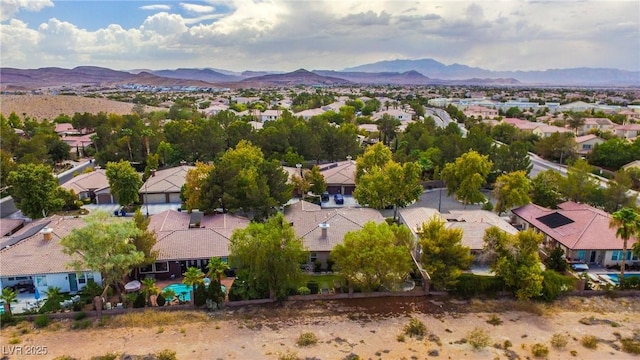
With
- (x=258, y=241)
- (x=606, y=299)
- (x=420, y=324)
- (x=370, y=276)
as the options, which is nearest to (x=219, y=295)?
(x=258, y=241)

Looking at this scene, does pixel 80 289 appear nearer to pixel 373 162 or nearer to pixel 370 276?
pixel 370 276

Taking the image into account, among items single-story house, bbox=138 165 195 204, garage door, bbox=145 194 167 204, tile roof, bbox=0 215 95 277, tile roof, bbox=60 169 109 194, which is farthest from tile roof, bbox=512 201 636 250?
tile roof, bbox=60 169 109 194

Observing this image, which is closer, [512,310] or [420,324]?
[420,324]

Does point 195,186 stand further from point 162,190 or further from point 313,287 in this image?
point 313,287

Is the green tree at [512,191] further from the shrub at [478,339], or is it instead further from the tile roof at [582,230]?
the shrub at [478,339]

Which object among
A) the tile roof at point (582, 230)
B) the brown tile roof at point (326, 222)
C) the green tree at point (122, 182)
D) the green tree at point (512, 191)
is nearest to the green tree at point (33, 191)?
the green tree at point (122, 182)

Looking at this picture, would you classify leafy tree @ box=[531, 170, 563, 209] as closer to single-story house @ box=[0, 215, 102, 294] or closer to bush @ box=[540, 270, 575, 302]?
bush @ box=[540, 270, 575, 302]
